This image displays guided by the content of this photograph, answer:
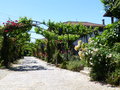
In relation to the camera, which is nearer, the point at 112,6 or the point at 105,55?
the point at 112,6

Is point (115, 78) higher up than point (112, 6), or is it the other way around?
point (112, 6)

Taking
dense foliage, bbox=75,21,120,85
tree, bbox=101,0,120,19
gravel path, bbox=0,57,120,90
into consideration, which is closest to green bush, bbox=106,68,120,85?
dense foliage, bbox=75,21,120,85

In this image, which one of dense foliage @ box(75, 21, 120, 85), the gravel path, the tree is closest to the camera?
the gravel path

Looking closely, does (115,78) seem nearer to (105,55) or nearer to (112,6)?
(105,55)

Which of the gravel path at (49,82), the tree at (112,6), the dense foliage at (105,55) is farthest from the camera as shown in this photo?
the dense foliage at (105,55)

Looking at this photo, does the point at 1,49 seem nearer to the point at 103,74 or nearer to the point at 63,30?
the point at 63,30

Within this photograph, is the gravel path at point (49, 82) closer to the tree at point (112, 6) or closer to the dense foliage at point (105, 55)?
the dense foliage at point (105, 55)

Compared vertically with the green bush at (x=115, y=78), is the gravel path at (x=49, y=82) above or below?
below

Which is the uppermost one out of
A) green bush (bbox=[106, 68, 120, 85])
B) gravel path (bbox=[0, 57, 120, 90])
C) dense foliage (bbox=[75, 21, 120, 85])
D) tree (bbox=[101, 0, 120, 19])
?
tree (bbox=[101, 0, 120, 19])

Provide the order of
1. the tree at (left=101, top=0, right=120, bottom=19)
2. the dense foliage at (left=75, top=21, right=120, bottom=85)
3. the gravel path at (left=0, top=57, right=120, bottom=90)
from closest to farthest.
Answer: the gravel path at (left=0, top=57, right=120, bottom=90) < the tree at (left=101, top=0, right=120, bottom=19) < the dense foliage at (left=75, top=21, right=120, bottom=85)

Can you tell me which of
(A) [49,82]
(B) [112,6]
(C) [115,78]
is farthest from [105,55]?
(A) [49,82]

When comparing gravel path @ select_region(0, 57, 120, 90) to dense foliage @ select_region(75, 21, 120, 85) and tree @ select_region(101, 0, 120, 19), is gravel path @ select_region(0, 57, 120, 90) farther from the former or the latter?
tree @ select_region(101, 0, 120, 19)

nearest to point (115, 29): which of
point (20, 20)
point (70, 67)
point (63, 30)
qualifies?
point (70, 67)

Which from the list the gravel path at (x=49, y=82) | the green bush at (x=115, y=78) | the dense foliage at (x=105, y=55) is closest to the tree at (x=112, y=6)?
the dense foliage at (x=105, y=55)
